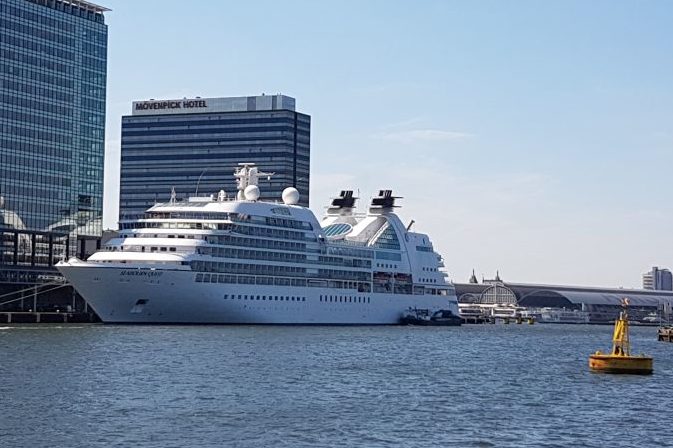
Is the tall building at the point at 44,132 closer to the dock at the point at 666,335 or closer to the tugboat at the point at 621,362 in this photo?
the dock at the point at 666,335

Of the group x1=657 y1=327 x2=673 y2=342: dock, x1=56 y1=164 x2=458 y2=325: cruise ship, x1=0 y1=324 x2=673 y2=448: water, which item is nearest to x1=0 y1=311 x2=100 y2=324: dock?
x1=56 y1=164 x2=458 y2=325: cruise ship

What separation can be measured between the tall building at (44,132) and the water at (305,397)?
69.1 m

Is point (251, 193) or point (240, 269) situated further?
point (251, 193)

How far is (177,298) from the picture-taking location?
484 feet

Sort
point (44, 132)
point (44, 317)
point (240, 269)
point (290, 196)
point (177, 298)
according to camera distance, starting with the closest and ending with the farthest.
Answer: point (177, 298) → point (240, 269) → point (44, 317) → point (290, 196) → point (44, 132)

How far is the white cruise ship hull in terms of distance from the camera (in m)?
144

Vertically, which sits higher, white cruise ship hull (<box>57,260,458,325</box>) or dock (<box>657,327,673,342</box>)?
white cruise ship hull (<box>57,260,458,325</box>)

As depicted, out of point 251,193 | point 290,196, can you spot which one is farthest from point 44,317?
point 290,196

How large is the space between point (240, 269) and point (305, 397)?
286 ft

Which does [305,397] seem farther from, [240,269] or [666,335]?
[666,335]

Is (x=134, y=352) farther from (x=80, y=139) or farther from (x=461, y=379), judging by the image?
(x=80, y=139)

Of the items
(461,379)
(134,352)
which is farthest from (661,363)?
(134,352)

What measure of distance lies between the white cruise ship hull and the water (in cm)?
2552

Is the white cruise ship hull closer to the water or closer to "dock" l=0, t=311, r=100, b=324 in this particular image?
"dock" l=0, t=311, r=100, b=324
